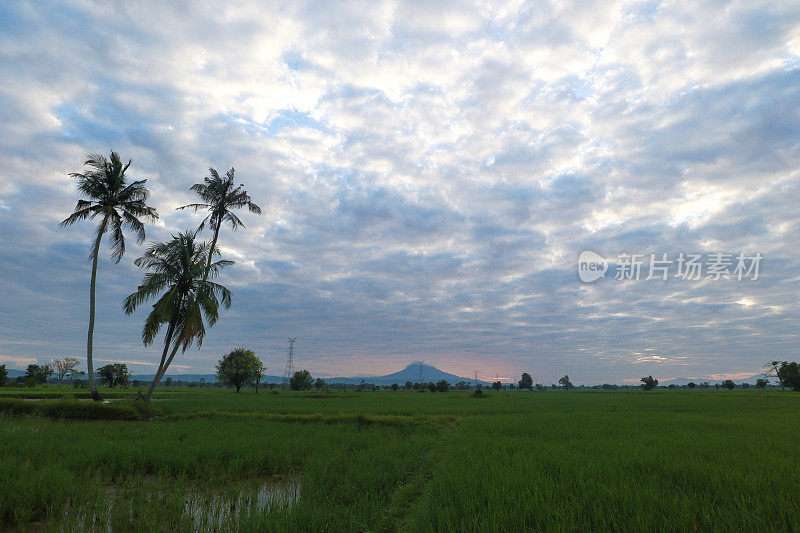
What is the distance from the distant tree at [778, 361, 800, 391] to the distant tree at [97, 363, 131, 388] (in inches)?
5582

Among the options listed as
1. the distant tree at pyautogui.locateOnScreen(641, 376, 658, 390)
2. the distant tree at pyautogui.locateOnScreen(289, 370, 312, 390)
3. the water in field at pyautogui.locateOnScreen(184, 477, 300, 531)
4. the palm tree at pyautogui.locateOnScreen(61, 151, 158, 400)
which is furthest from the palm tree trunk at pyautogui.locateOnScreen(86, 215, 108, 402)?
the distant tree at pyautogui.locateOnScreen(641, 376, 658, 390)

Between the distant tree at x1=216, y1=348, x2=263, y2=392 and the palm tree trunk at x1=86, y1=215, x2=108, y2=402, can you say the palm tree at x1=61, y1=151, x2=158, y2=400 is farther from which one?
the distant tree at x1=216, y1=348, x2=263, y2=392

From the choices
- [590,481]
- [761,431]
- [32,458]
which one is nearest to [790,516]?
[590,481]

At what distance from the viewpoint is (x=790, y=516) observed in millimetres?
4410

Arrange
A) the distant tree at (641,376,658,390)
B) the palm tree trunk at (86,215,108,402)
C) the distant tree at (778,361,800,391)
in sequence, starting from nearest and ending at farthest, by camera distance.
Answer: the palm tree trunk at (86,215,108,402) → the distant tree at (778,361,800,391) → the distant tree at (641,376,658,390)

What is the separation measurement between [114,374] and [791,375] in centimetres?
14427

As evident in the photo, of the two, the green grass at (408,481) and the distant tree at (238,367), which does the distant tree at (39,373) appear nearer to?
the distant tree at (238,367)

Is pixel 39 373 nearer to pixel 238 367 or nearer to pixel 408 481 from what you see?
pixel 238 367

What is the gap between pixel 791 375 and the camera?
2936 inches

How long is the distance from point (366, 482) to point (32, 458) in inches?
299

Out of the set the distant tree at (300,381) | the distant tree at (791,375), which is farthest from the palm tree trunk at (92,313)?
the distant tree at (791,375)

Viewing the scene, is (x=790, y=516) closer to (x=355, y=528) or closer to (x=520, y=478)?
(x=520, y=478)

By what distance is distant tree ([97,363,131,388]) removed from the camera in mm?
74500

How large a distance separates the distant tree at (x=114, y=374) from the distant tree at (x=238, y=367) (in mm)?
29943
